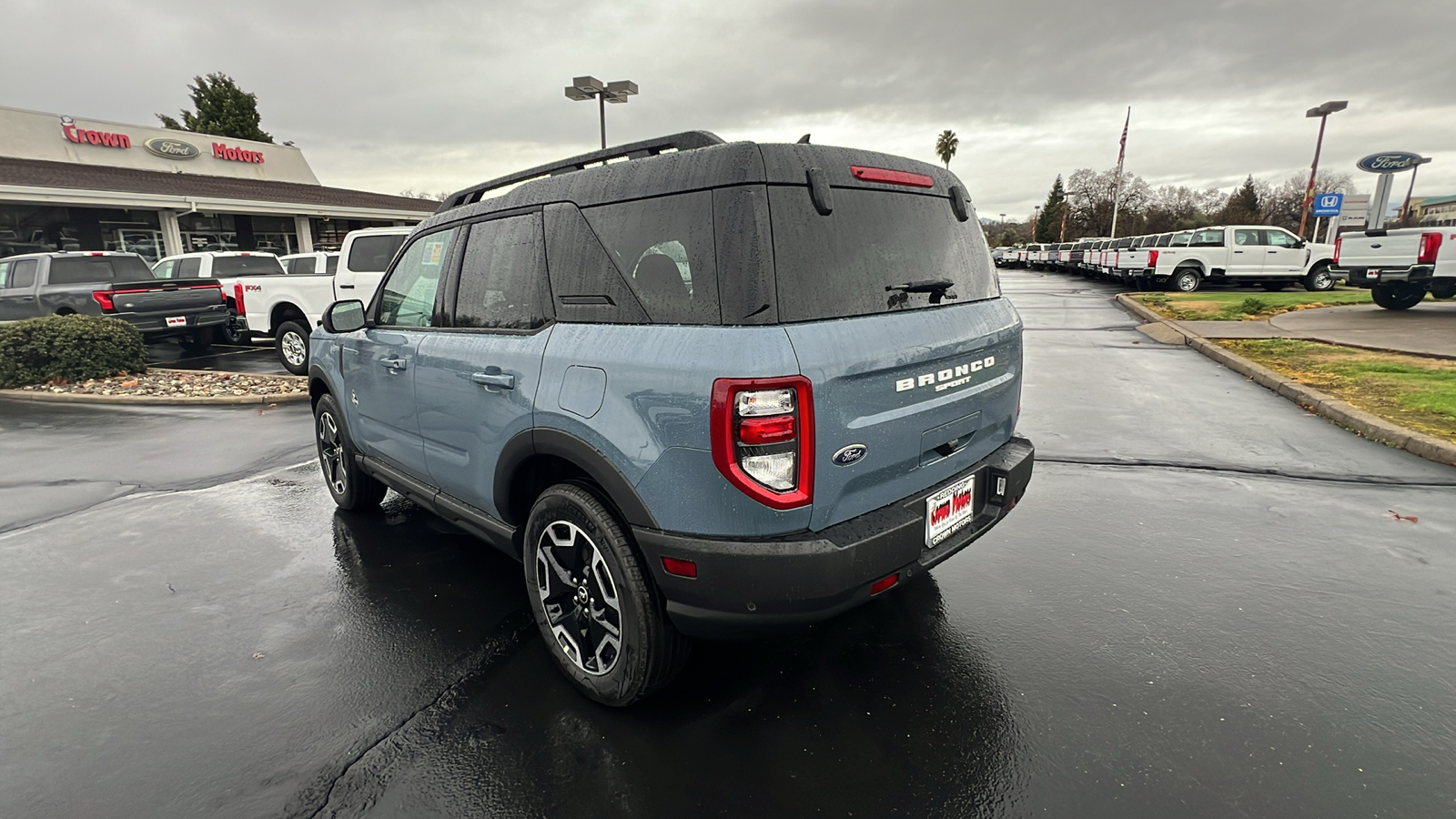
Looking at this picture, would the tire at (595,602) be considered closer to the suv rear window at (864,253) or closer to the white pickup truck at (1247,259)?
the suv rear window at (864,253)

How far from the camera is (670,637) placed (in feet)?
8.20

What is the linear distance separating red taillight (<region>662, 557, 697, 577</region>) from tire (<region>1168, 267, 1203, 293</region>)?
78.7 ft

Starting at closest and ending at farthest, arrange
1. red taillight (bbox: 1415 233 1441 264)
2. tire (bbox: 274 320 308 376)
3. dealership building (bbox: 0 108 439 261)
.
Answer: tire (bbox: 274 320 308 376) < red taillight (bbox: 1415 233 1441 264) < dealership building (bbox: 0 108 439 261)

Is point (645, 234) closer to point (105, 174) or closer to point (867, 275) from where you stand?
point (867, 275)

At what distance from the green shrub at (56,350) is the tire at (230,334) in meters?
2.63

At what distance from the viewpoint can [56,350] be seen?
9.34 meters

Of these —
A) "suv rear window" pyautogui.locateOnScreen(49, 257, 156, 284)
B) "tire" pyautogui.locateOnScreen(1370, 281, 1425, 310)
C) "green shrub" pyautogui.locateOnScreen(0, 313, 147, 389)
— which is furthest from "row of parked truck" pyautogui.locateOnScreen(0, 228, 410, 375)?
"tire" pyautogui.locateOnScreen(1370, 281, 1425, 310)

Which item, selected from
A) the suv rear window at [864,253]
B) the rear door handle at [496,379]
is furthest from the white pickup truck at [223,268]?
the suv rear window at [864,253]

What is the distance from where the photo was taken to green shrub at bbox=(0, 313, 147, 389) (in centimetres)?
930

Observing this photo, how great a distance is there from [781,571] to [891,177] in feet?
5.23

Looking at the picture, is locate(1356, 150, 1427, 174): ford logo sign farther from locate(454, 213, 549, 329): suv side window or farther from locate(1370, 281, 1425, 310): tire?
locate(454, 213, 549, 329): suv side window

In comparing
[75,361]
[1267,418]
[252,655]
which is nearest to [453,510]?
[252,655]

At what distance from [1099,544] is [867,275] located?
254 cm

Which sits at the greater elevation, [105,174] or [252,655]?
[105,174]
